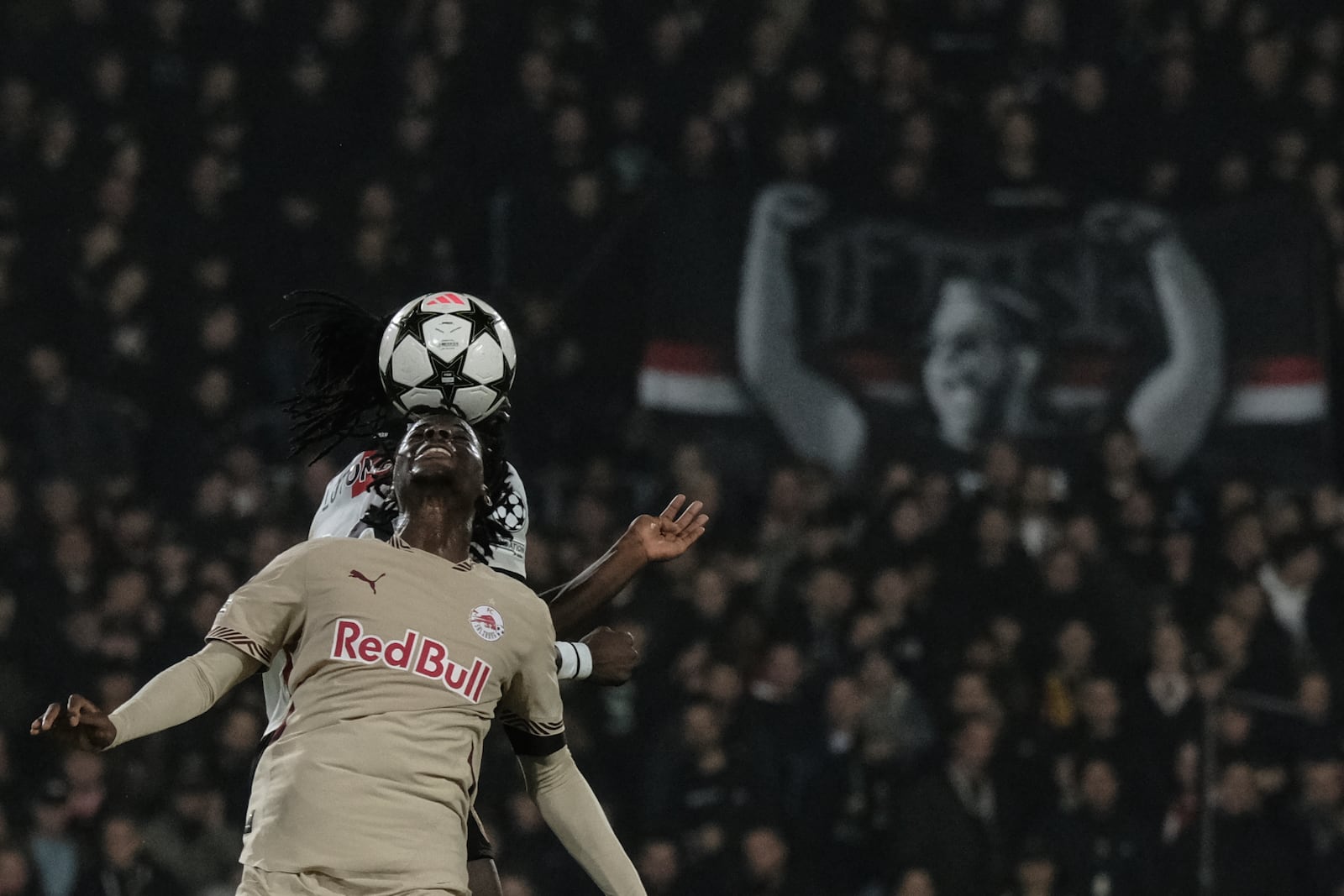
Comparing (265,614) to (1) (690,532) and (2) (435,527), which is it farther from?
Result: (1) (690,532)

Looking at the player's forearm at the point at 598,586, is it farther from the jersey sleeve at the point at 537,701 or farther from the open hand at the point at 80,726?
the open hand at the point at 80,726

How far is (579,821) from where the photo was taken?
4062 millimetres

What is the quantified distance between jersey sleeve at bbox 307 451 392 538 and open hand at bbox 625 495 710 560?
53 cm

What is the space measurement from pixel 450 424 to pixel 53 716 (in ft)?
2.89

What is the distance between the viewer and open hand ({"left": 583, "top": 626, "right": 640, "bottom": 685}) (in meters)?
4.44

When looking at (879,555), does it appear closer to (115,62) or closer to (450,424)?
(115,62)

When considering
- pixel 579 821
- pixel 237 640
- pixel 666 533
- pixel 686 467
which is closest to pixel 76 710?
pixel 237 640

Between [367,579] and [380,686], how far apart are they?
7.5 inches

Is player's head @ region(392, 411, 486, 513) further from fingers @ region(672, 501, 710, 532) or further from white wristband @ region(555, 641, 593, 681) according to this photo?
fingers @ region(672, 501, 710, 532)

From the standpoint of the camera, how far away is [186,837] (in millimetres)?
7727

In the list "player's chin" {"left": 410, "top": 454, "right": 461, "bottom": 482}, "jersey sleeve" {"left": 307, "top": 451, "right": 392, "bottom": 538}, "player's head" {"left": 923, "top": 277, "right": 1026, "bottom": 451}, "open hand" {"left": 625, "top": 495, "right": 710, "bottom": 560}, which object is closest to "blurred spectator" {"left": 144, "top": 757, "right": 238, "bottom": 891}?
"jersey sleeve" {"left": 307, "top": 451, "right": 392, "bottom": 538}

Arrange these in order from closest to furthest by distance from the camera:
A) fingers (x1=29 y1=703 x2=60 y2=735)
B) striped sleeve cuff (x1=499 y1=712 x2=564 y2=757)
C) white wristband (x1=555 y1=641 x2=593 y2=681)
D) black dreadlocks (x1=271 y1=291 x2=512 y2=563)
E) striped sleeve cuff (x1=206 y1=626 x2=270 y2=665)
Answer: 1. fingers (x1=29 y1=703 x2=60 y2=735)
2. striped sleeve cuff (x1=206 y1=626 x2=270 y2=665)
3. striped sleeve cuff (x1=499 y1=712 x2=564 y2=757)
4. white wristband (x1=555 y1=641 x2=593 y2=681)
5. black dreadlocks (x1=271 y1=291 x2=512 y2=563)

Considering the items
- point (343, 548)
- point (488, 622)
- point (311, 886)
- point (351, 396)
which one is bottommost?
point (311, 886)

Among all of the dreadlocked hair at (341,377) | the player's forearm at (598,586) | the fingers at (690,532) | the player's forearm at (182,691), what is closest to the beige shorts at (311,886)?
the player's forearm at (182,691)
